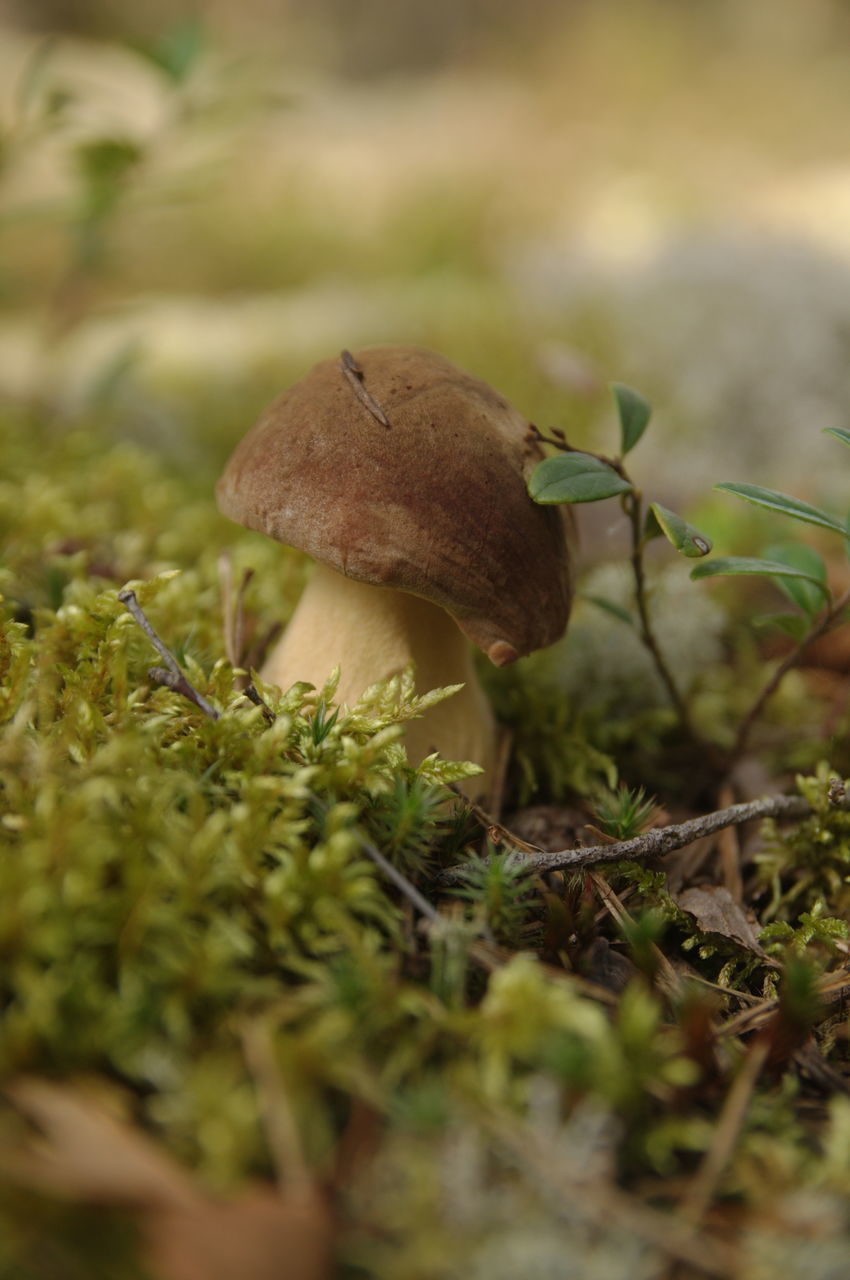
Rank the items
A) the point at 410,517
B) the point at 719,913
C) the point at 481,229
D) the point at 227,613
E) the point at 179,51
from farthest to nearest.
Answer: the point at 481,229
the point at 179,51
the point at 227,613
the point at 719,913
the point at 410,517

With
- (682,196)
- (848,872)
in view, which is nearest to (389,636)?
(848,872)

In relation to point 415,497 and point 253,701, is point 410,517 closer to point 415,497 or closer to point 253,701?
point 415,497

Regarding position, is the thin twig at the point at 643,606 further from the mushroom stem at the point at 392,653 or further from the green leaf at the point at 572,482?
the mushroom stem at the point at 392,653

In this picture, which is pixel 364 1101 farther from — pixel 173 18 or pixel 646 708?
pixel 173 18

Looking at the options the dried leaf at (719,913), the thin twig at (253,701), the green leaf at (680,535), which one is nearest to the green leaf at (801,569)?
the green leaf at (680,535)

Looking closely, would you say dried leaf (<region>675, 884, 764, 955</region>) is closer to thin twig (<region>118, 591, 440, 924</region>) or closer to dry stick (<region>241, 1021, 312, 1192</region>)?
thin twig (<region>118, 591, 440, 924</region>)

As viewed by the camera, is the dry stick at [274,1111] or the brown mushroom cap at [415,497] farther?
the brown mushroom cap at [415,497]

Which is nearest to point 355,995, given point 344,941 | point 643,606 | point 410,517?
point 344,941
